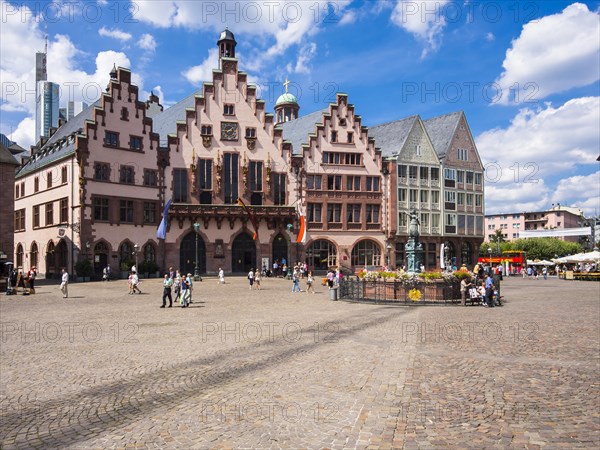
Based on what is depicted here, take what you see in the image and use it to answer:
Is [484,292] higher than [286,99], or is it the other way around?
[286,99]

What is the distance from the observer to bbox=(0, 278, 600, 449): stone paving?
8195 mm

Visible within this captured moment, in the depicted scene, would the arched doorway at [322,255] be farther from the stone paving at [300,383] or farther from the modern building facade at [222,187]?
the stone paving at [300,383]

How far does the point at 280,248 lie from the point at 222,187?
30.7ft

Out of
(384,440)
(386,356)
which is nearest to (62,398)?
(384,440)

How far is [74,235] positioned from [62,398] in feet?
144

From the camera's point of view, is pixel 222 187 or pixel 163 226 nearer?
pixel 163 226

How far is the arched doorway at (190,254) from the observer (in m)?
55.6

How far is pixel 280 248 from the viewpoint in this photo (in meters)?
59.2

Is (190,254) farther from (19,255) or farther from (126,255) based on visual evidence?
(19,255)

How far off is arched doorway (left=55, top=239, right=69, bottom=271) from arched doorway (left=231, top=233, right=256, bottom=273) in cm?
1657

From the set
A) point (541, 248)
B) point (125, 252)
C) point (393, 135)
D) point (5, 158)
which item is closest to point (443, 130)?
point (393, 135)

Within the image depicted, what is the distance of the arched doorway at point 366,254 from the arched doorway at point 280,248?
28.0 ft

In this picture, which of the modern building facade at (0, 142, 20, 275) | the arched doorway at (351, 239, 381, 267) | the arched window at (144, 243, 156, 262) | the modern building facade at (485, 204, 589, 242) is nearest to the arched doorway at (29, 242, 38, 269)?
the arched window at (144, 243, 156, 262)

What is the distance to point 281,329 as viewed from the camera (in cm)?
1878
